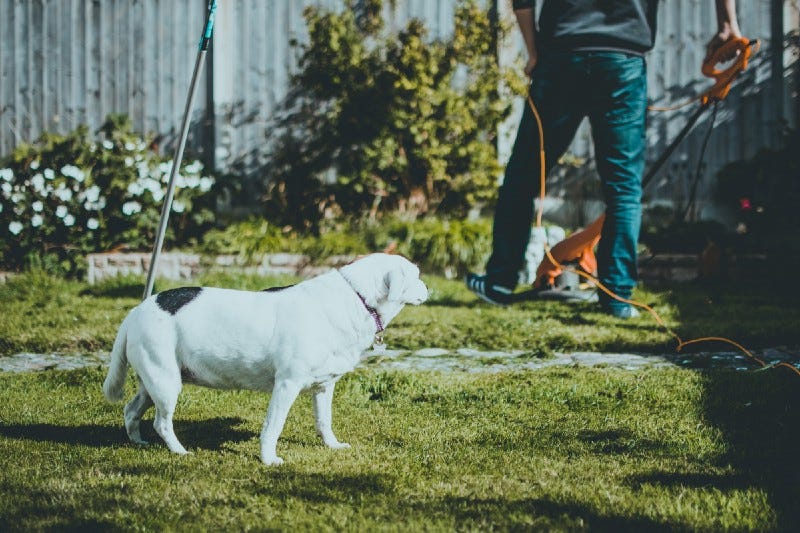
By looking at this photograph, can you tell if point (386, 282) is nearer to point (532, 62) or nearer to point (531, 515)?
point (531, 515)

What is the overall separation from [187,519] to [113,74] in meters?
7.79

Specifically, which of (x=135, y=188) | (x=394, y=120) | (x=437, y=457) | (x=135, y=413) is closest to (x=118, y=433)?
(x=135, y=413)

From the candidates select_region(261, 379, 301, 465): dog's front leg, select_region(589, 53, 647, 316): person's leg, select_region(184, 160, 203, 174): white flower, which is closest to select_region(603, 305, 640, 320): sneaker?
select_region(589, 53, 647, 316): person's leg

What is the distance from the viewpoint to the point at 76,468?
2.51 meters

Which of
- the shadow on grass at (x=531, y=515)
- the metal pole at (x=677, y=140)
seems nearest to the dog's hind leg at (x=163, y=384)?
the shadow on grass at (x=531, y=515)

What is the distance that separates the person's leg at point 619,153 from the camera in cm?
481

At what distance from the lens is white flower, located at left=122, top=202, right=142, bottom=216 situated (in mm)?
7520

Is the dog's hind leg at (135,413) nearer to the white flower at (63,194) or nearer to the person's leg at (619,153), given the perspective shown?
the person's leg at (619,153)

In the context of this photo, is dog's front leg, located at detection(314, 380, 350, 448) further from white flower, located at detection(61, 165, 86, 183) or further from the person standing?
white flower, located at detection(61, 165, 86, 183)

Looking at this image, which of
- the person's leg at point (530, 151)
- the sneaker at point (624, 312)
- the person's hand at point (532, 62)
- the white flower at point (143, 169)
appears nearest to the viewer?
the person's leg at point (530, 151)

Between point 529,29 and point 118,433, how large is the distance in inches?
129

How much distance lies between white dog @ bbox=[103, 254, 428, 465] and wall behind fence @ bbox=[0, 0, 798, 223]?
242 inches

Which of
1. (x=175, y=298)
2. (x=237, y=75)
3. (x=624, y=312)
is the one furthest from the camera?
(x=237, y=75)

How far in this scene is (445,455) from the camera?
2646 mm
